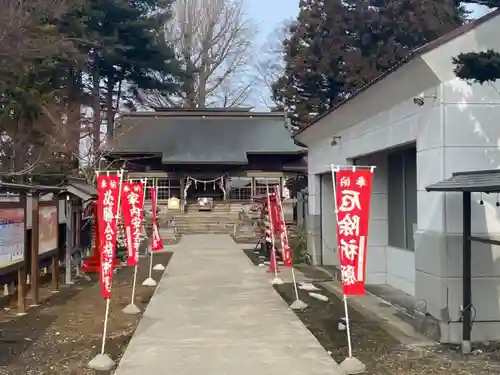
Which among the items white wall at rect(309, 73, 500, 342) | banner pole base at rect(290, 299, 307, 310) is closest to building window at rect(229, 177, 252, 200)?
banner pole base at rect(290, 299, 307, 310)

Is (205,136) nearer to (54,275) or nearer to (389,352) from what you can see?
(54,275)

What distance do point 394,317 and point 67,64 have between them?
1861 cm

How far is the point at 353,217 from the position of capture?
22.4 ft

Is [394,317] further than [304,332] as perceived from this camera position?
Yes

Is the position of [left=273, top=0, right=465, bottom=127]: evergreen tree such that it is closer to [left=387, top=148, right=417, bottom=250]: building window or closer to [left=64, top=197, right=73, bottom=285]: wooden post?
[left=387, top=148, right=417, bottom=250]: building window

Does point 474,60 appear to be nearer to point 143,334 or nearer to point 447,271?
point 447,271

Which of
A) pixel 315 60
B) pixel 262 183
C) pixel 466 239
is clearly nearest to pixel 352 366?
pixel 466 239

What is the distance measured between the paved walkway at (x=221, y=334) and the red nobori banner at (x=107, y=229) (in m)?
0.90

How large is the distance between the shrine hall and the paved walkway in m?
23.4

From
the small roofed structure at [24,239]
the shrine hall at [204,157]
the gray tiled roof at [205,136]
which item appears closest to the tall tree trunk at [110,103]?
the shrine hall at [204,157]

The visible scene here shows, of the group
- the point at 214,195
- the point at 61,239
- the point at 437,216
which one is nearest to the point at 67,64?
the point at 61,239

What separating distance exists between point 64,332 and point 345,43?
21.0 m

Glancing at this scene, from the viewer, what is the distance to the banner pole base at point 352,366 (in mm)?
6242

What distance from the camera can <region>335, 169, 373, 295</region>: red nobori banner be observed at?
6797 millimetres
